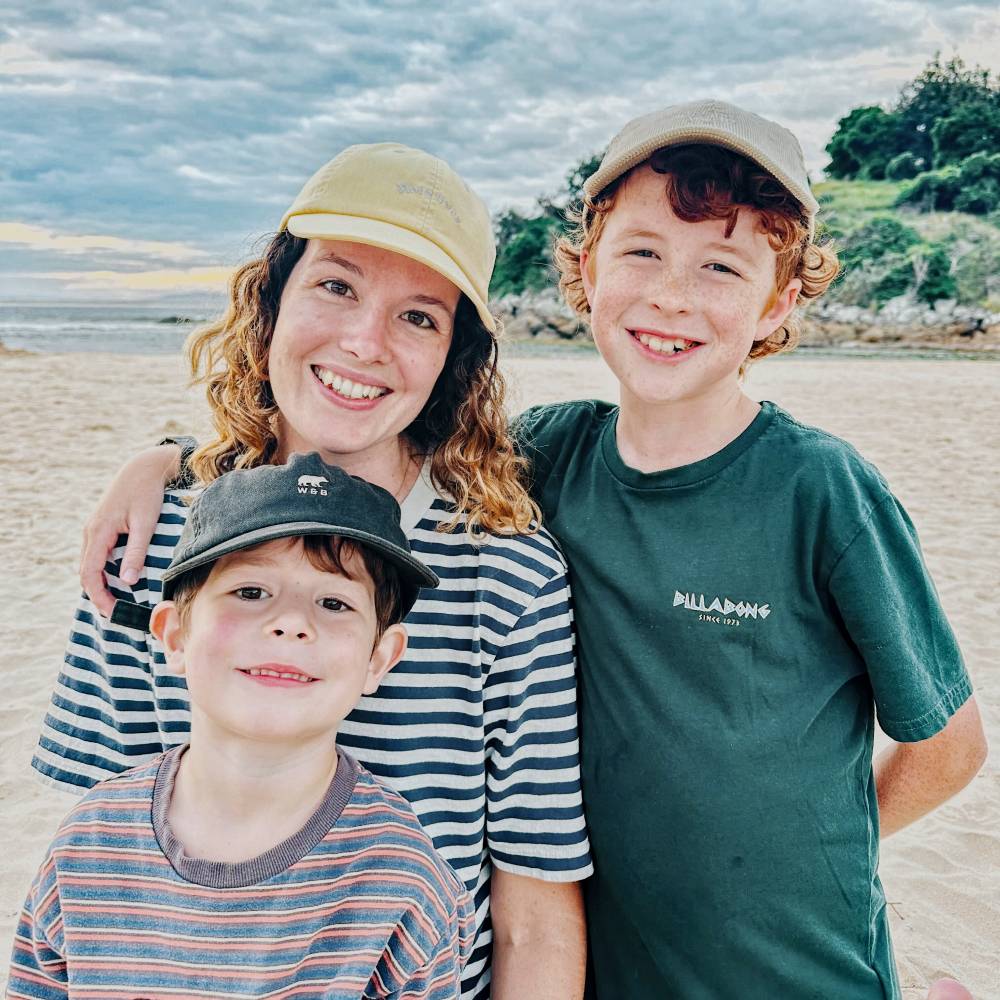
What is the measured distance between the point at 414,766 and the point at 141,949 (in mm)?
572

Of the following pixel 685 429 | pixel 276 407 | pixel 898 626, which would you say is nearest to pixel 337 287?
pixel 276 407

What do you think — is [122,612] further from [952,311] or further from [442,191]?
[952,311]

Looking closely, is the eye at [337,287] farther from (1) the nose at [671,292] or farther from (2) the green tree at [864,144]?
(2) the green tree at [864,144]

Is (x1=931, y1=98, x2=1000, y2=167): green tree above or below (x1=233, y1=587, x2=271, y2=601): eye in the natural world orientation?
above

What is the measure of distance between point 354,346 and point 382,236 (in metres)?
0.22

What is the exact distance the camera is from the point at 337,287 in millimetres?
1930

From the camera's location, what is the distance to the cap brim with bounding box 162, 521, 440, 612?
152 centimetres

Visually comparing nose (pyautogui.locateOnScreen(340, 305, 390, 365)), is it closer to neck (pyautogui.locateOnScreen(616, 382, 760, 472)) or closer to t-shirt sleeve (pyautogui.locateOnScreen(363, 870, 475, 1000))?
neck (pyautogui.locateOnScreen(616, 382, 760, 472))

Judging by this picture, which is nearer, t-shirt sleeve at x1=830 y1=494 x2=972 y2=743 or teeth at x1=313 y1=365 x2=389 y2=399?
t-shirt sleeve at x1=830 y1=494 x2=972 y2=743

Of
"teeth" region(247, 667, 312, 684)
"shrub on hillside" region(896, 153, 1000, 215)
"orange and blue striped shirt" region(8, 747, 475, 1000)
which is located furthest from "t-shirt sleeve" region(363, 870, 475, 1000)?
"shrub on hillside" region(896, 153, 1000, 215)

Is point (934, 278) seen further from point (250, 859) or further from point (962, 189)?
point (250, 859)

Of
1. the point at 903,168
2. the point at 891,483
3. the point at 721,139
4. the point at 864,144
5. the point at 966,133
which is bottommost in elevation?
the point at 891,483

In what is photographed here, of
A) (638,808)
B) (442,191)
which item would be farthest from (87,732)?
(442,191)

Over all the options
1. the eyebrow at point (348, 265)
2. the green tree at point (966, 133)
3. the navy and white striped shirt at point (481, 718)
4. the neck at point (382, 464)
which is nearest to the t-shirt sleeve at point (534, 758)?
the navy and white striped shirt at point (481, 718)
